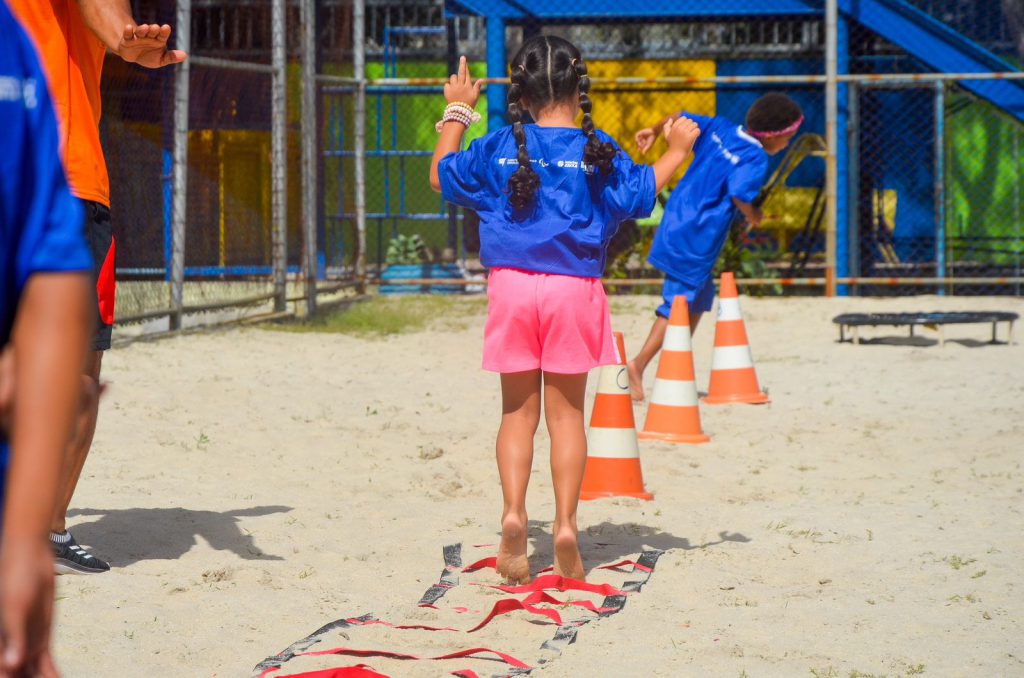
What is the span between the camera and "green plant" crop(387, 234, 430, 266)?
15.5 metres

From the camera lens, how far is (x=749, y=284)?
1362cm

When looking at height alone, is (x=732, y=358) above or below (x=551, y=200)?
below

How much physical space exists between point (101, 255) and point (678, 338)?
11.4 feet

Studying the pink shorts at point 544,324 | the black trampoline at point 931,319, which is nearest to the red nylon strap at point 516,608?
the pink shorts at point 544,324

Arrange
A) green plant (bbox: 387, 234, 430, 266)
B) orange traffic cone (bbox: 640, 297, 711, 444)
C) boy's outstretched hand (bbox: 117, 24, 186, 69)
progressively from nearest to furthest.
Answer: boy's outstretched hand (bbox: 117, 24, 186, 69)
orange traffic cone (bbox: 640, 297, 711, 444)
green plant (bbox: 387, 234, 430, 266)

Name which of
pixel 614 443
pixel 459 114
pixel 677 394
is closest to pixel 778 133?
pixel 677 394

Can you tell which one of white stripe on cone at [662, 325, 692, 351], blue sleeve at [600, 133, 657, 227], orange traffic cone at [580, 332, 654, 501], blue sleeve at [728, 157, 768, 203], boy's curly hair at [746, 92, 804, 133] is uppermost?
boy's curly hair at [746, 92, 804, 133]

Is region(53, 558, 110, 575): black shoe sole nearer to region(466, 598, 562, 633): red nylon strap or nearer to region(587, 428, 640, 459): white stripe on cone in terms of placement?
region(466, 598, 562, 633): red nylon strap

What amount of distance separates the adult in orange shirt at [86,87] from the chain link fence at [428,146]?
5384 mm

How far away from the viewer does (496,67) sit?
48.3 feet

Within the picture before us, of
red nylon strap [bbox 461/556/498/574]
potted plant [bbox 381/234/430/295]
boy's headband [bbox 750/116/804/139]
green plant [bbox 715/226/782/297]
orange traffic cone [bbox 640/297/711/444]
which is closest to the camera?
red nylon strap [bbox 461/556/498/574]

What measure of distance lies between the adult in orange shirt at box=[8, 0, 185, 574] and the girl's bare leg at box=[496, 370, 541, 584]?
→ 1232 millimetres

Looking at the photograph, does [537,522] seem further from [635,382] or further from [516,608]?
[635,382]

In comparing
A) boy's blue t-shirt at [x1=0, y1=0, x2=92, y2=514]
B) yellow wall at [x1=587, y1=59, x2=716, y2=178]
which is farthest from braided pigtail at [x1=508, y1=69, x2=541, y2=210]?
yellow wall at [x1=587, y1=59, x2=716, y2=178]
